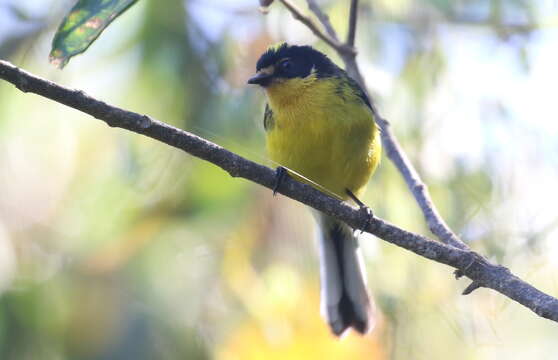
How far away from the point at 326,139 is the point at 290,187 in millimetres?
1039

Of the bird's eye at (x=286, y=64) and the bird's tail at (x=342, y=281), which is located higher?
the bird's eye at (x=286, y=64)

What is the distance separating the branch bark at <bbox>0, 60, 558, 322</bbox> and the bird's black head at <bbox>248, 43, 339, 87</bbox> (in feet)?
4.40

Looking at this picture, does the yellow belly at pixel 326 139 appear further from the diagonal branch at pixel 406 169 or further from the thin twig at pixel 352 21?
the thin twig at pixel 352 21

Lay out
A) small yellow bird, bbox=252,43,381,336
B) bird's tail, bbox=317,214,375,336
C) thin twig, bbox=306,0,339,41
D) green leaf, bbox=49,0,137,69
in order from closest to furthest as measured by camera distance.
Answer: green leaf, bbox=49,0,137,69
thin twig, bbox=306,0,339,41
small yellow bird, bbox=252,43,381,336
bird's tail, bbox=317,214,375,336

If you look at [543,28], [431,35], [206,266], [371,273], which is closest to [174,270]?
[206,266]

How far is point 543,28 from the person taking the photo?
12.0 ft

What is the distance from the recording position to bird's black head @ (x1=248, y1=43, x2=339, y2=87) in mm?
3662

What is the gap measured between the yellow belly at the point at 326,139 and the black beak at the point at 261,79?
0.11 metres

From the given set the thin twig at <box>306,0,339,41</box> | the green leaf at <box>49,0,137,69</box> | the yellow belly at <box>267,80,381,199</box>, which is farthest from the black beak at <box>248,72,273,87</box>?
the green leaf at <box>49,0,137,69</box>

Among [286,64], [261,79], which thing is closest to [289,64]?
[286,64]

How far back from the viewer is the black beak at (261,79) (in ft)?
11.8

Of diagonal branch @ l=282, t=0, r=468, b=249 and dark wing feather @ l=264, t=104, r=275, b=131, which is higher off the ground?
diagonal branch @ l=282, t=0, r=468, b=249

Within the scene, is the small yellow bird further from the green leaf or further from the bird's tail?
the green leaf

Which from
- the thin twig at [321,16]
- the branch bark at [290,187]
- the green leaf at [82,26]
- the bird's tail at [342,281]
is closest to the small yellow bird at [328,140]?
the bird's tail at [342,281]
